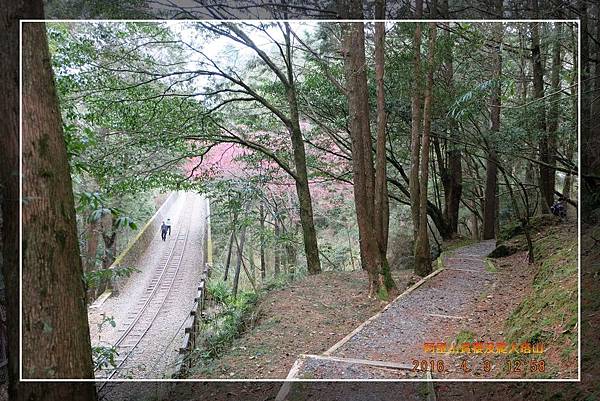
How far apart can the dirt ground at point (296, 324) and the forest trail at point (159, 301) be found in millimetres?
477

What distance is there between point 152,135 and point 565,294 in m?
2.59

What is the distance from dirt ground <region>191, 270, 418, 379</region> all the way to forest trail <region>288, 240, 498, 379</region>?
0.15 meters

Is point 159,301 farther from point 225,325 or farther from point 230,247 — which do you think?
point 225,325

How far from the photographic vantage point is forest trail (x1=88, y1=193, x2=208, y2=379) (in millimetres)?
2352

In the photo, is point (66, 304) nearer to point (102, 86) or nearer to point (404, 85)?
point (102, 86)

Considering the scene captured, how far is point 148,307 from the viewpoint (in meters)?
2.40

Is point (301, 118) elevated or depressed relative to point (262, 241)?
elevated

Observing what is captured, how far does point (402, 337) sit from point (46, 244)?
203 centimetres

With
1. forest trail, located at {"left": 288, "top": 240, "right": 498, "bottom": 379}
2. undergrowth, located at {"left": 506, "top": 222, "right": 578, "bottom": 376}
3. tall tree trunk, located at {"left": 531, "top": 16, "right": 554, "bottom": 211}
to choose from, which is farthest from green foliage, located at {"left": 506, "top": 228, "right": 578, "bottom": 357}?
tall tree trunk, located at {"left": 531, "top": 16, "right": 554, "bottom": 211}

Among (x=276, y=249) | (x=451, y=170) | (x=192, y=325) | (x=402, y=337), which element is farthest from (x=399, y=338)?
(x=451, y=170)

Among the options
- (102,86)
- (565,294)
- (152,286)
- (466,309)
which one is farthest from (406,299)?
(102,86)

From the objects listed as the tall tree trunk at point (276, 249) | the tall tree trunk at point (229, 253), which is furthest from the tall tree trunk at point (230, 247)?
the tall tree trunk at point (276, 249)

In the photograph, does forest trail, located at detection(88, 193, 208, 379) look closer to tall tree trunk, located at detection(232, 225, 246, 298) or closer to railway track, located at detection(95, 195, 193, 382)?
railway track, located at detection(95, 195, 193, 382)

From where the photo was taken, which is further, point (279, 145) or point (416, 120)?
point (416, 120)
